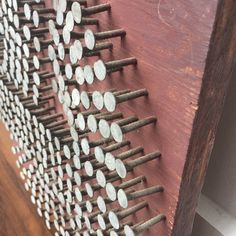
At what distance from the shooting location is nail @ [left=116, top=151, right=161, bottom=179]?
39 centimetres

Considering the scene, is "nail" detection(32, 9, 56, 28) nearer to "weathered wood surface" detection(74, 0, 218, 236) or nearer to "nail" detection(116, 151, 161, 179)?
"weathered wood surface" detection(74, 0, 218, 236)

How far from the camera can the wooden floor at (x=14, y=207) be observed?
32.6 inches

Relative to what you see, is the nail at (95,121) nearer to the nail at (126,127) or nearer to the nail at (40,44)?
the nail at (126,127)

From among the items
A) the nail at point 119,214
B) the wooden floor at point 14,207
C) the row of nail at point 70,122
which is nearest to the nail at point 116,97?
the row of nail at point 70,122

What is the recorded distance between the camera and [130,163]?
40 cm

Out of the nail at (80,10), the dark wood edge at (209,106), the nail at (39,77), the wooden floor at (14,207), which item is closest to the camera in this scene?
the dark wood edge at (209,106)

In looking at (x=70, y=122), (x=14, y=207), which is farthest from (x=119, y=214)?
(x=14, y=207)

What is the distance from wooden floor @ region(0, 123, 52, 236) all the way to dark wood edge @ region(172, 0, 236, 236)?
1.62ft

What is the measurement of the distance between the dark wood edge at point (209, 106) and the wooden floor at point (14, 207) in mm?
495

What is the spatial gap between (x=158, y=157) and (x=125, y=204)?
6 cm

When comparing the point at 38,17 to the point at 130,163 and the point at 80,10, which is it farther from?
the point at 130,163

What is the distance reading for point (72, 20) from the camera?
0.40m

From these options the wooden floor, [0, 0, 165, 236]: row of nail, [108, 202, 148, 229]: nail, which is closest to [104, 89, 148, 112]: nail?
[0, 0, 165, 236]: row of nail

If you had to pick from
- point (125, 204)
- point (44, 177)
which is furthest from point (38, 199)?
point (125, 204)
